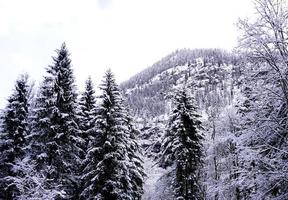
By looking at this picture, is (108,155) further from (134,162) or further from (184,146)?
(134,162)

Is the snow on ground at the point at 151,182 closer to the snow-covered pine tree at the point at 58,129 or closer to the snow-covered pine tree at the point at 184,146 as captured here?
the snow-covered pine tree at the point at 184,146

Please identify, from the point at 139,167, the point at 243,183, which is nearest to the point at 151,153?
the point at 139,167

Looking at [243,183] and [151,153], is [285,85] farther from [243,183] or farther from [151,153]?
[151,153]

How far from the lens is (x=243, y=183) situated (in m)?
8.99

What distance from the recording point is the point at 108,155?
71.3ft

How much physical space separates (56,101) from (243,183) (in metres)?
15.6

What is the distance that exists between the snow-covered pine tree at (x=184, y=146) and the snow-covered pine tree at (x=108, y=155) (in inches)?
140

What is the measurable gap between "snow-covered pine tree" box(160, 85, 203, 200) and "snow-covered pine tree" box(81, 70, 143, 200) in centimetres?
355

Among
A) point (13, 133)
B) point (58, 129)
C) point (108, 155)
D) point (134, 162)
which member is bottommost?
point (134, 162)

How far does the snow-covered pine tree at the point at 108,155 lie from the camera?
Answer: 21188 millimetres

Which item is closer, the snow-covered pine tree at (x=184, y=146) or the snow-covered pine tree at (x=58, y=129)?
the snow-covered pine tree at (x=58, y=129)

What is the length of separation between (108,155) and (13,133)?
7478mm

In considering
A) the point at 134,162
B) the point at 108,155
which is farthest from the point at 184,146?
the point at 134,162

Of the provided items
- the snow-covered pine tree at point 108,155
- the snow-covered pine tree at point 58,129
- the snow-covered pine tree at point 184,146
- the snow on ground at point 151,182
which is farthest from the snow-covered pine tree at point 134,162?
the snow-covered pine tree at point 58,129
